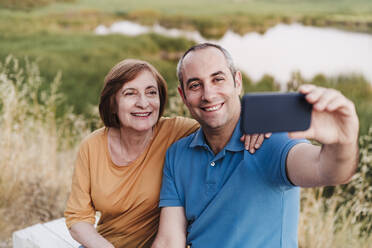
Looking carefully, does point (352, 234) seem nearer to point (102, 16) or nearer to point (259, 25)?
point (259, 25)

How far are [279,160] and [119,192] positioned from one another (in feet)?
2.95

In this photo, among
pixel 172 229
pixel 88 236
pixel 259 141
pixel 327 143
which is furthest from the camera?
pixel 88 236

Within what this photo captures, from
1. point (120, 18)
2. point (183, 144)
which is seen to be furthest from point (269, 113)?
point (120, 18)

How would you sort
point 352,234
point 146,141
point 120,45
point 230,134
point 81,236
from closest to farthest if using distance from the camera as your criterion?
point 230,134 → point 81,236 → point 146,141 → point 352,234 → point 120,45

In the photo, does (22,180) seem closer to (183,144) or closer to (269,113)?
(183,144)

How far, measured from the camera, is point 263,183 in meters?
1.48

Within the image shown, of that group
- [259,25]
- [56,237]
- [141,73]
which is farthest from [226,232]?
[259,25]

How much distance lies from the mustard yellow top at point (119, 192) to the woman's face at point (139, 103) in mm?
162

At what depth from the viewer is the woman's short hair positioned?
1.88 m

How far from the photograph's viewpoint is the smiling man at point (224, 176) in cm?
142

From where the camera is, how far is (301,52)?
27.0ft

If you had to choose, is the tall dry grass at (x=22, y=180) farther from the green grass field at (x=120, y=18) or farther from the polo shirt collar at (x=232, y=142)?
the green grass field at (x=120, y=18)

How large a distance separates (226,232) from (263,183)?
0.91 feet

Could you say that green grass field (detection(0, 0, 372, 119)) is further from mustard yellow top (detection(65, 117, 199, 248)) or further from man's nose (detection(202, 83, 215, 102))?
man's nose (detection(202, 83, 215, 102))
